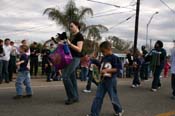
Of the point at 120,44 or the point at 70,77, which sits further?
the point at 120,44

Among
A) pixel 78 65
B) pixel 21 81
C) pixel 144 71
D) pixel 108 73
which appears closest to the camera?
pixel 108 73

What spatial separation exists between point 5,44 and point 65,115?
8883 mm

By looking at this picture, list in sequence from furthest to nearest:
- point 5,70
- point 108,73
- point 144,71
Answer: point 144,71
point 5,70
point 108,73

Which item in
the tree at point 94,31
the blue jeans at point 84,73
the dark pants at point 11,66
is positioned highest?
the tree at point 94,31

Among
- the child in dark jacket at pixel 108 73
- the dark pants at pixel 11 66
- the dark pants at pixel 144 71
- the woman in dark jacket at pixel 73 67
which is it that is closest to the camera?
the child in dark jacket at pixel 108 73

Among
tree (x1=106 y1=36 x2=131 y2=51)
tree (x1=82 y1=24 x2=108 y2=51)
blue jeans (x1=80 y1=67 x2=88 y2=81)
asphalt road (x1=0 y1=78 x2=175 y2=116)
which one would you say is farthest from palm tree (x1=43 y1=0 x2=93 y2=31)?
tree (x1=106 y1=36 x2=131 y2=51)

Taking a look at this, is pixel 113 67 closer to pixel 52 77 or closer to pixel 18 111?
pixel 18 111

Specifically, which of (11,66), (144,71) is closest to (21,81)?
(11,66)

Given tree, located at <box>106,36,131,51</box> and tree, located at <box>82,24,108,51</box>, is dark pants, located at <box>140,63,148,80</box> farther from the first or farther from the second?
tree, located at <box>106,36,131,51</box>

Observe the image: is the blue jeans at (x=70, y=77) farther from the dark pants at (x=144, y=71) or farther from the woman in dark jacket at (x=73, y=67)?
the dark pants at (x=144, y=71)

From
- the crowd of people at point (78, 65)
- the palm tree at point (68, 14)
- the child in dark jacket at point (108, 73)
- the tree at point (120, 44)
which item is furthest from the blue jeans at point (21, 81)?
the tree at point (120, 44)

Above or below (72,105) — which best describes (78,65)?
above

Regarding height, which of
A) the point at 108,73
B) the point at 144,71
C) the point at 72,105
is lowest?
the point at 72,105

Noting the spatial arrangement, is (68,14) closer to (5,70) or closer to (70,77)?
(5,70)
